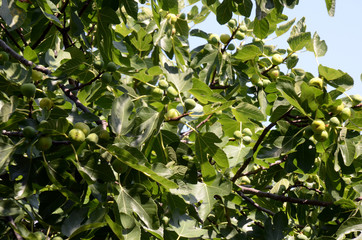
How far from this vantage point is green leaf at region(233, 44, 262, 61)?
2.86 meters

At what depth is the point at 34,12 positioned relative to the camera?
7.86 feet

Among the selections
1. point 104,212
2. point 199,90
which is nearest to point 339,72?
point 199,90

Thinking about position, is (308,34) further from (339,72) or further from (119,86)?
(119,86)

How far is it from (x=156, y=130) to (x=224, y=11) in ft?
2.81

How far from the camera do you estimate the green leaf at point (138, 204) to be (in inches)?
71.5

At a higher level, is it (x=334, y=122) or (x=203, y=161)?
(x=334, y=122)

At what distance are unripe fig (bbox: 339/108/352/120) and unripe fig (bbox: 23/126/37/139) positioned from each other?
1.55 metres

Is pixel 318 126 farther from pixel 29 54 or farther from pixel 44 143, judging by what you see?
pixel 29 54

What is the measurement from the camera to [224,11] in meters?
2.30

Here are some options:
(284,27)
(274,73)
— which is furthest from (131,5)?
(284,27)

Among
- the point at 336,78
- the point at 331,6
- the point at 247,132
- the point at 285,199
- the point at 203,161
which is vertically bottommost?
the point at 285,199

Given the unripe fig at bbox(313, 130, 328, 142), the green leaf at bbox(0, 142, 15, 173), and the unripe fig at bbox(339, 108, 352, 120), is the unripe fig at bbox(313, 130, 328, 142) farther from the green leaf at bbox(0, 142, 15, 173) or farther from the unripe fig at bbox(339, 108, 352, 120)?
the green leaf at bbox(0, 142, 15, 173)

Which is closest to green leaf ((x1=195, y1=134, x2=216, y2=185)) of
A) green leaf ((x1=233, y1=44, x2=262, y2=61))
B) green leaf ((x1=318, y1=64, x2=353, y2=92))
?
green leaf ((x1=318, y1=64, x2=353, y2=92))

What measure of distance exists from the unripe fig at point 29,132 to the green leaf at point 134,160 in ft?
1.10
